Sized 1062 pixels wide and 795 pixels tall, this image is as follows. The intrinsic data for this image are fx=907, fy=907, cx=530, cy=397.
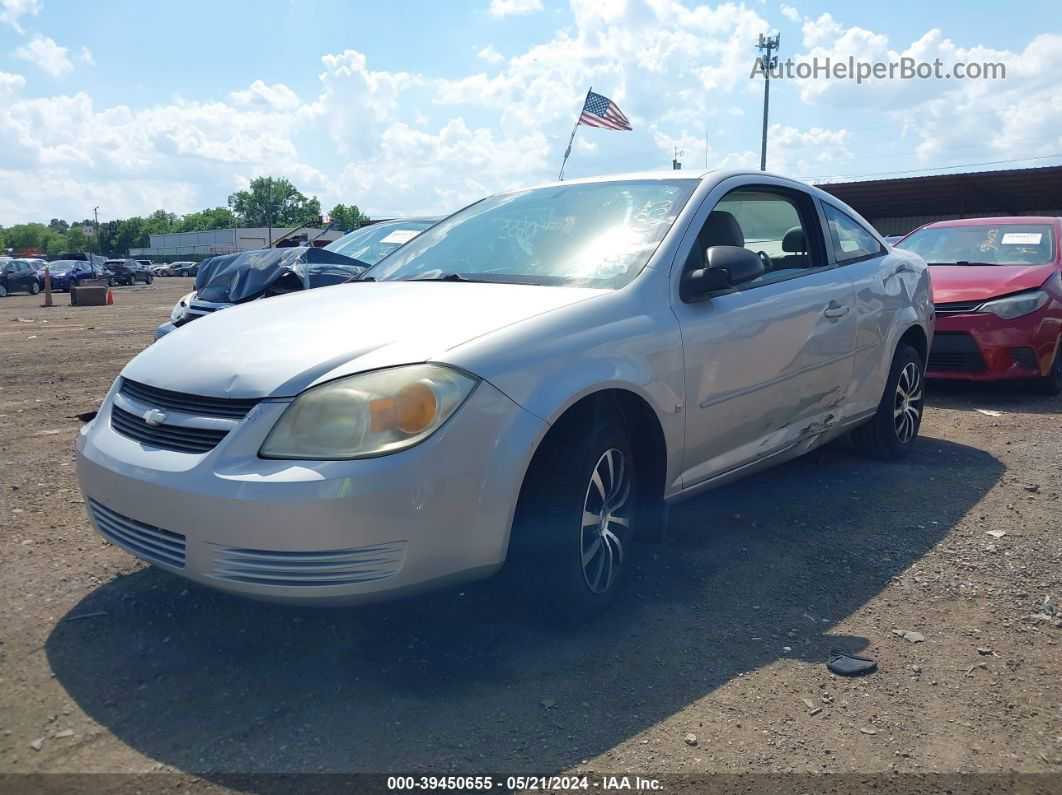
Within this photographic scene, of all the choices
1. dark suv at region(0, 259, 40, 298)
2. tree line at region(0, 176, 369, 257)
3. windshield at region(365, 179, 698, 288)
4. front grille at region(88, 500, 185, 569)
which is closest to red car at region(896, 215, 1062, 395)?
windshield at region(365, 179, 698, 288)

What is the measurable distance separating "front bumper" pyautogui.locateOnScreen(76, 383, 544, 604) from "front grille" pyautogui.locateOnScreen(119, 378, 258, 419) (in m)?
0.07

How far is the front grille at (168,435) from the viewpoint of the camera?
2.72 meters

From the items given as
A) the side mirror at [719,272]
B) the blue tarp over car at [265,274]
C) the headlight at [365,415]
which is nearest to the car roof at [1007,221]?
the blue tarp over car at [265,274]

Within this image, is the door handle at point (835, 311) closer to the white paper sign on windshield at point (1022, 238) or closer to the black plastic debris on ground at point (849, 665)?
the black plastic debris on ground at point (849, 665)

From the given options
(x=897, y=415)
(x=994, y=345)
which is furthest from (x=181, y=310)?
(x=994, y=345)

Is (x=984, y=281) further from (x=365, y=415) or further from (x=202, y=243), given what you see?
(x=202, y=243)

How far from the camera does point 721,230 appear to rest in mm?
3934

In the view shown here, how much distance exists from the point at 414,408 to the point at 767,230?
252cm

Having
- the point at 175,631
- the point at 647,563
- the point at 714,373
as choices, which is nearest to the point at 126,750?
the point at 175,631

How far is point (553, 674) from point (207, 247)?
101917 millimetres

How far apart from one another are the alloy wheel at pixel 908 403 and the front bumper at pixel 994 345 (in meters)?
2.03

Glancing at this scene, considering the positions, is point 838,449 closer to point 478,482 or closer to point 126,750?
point 478,482

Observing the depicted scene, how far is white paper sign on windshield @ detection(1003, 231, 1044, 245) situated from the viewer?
8.12 meters

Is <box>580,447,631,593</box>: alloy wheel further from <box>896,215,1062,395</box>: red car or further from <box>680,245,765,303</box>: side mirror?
<box>896,215,1062,395</box>: red car
